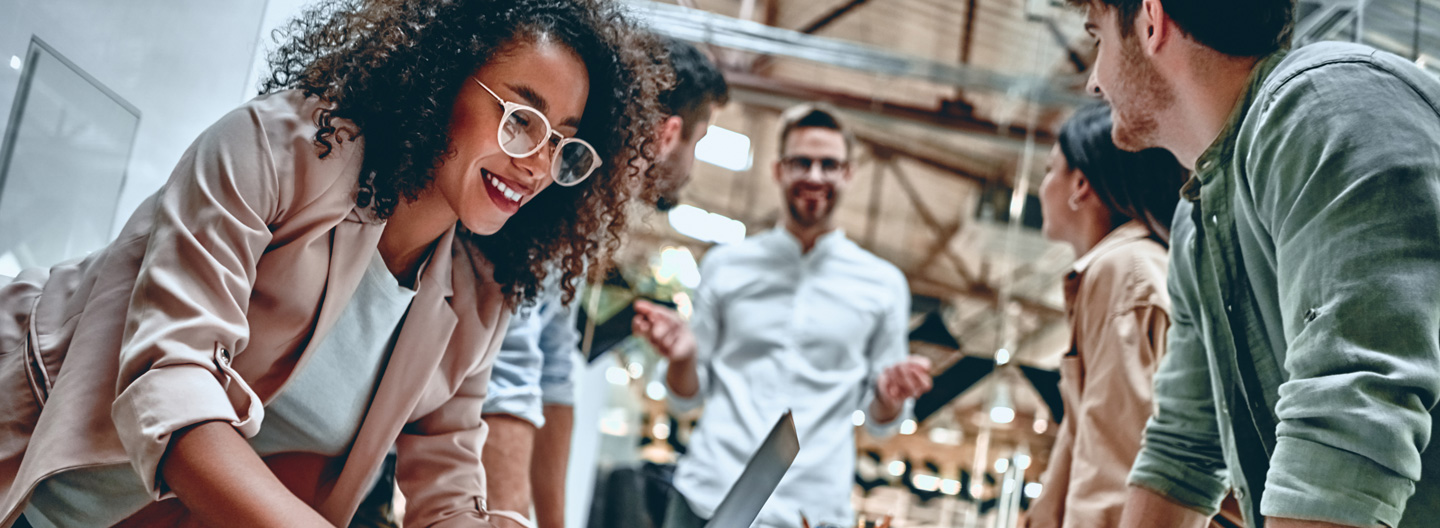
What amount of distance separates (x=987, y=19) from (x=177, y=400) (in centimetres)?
428

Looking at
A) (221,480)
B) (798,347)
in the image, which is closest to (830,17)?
(798,347)

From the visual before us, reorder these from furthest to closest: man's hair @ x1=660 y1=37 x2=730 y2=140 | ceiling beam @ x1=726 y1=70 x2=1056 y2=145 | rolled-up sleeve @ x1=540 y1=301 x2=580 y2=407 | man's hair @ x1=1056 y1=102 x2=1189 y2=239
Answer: ceiling beam @ x1=726 y1=70 x2=1056 y2=145
man's hair @ x1=660 y1=37 x2=730 y2=140
rolled-up sleeve @ x1=540 y1=301 x2=580 y2=407
man's hair @ x1=1056 y1=102 x2=1189 y2=239

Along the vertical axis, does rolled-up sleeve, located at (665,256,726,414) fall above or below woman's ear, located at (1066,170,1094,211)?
below

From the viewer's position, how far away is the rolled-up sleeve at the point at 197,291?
92 centimetres

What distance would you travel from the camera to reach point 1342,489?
84 centimetres

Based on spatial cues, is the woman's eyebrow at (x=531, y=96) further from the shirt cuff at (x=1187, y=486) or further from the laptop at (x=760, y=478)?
the shirt cuff at (x=1187, y=486)

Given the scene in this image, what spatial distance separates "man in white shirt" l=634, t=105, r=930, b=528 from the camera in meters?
2.63

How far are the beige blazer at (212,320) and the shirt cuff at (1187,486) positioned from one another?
0.93 meters

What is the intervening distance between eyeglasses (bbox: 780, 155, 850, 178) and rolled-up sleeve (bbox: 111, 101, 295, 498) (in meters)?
2.16

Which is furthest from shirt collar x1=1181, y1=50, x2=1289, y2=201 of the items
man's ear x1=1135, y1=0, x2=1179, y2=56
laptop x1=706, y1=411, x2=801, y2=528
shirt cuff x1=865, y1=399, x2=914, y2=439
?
shirt cuff x1=865, y1=399, x2=914, y2=439

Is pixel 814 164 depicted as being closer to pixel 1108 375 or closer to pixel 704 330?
pixel 704 330

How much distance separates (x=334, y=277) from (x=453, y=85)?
281mm

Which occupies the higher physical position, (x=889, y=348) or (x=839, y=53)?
(x=839, y=53)

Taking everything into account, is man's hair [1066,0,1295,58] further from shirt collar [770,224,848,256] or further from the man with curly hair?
shirt collar [770,224,848,256]
